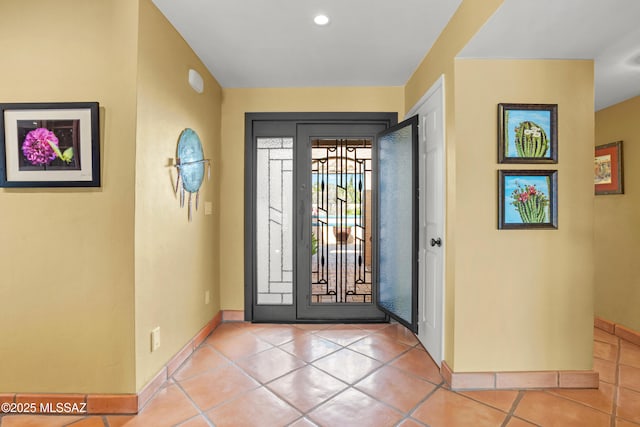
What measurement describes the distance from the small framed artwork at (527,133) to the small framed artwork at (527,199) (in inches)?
3.9

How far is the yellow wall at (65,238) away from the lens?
1813mm

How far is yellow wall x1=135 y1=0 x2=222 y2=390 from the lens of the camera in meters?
1.88

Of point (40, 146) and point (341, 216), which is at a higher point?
point (40, 146)

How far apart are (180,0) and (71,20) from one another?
621 mm

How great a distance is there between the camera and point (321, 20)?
2.14m

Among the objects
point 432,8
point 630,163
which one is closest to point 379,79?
point 432,8

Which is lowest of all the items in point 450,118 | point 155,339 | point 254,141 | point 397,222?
point 155,339

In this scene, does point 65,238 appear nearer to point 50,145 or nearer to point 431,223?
point 50,145

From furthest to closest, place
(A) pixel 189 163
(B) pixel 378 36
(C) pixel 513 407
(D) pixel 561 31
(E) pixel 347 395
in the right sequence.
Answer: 1. (A) pixel 189 163
2. (B) pixel 378 36
3. (E) pixel 347 395
4. (C) pixel 513 407
5. (D) pixel 561 31

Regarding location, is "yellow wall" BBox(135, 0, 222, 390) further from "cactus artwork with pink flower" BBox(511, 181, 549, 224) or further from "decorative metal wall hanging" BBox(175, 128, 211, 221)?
"cactus artwork with pink flower" BBox(511, 181, 549, 224)

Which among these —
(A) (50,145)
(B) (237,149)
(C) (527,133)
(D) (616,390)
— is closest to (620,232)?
(D) (616,390)

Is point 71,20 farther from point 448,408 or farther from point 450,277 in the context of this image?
point 448,408

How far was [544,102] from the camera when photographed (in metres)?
2.12

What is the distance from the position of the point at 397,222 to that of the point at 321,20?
1.80m
